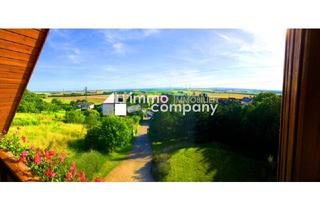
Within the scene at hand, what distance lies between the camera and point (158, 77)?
2.46 metres

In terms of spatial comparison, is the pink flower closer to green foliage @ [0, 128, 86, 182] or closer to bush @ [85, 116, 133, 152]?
green foliage @ [0, 128, 86, 182]

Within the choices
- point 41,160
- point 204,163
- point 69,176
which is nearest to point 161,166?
point 204,163

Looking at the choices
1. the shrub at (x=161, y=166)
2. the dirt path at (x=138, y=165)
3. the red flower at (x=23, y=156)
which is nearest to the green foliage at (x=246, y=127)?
the shrub at (x=161, y=166)

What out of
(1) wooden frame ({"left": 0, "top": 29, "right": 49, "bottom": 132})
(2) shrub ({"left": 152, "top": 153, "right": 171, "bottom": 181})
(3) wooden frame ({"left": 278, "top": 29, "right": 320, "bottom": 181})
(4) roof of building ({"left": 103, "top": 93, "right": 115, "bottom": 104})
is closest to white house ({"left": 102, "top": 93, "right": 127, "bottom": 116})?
(4) roof of building ({"left": 103, "top": 93, "right": 115, "bottom": 104})

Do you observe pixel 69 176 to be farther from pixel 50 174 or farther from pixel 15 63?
pixel 15 63

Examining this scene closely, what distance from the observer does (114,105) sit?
247 cm

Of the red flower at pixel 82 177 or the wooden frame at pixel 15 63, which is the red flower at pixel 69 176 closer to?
the red flower at pixel 82 177

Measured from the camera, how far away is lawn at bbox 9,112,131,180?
2414mm

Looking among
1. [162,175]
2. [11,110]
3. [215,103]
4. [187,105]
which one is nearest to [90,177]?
[162,175]

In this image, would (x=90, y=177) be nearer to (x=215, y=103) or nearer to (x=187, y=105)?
(x=187, y=105)

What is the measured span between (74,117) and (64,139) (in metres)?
0.21

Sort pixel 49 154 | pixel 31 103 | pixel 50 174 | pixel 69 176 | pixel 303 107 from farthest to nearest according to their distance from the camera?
pixel 31 103 → pixel 49 154 → pixel 69 176 → pixel 50 174 → pixel 303 107

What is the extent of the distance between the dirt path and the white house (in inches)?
9.6
